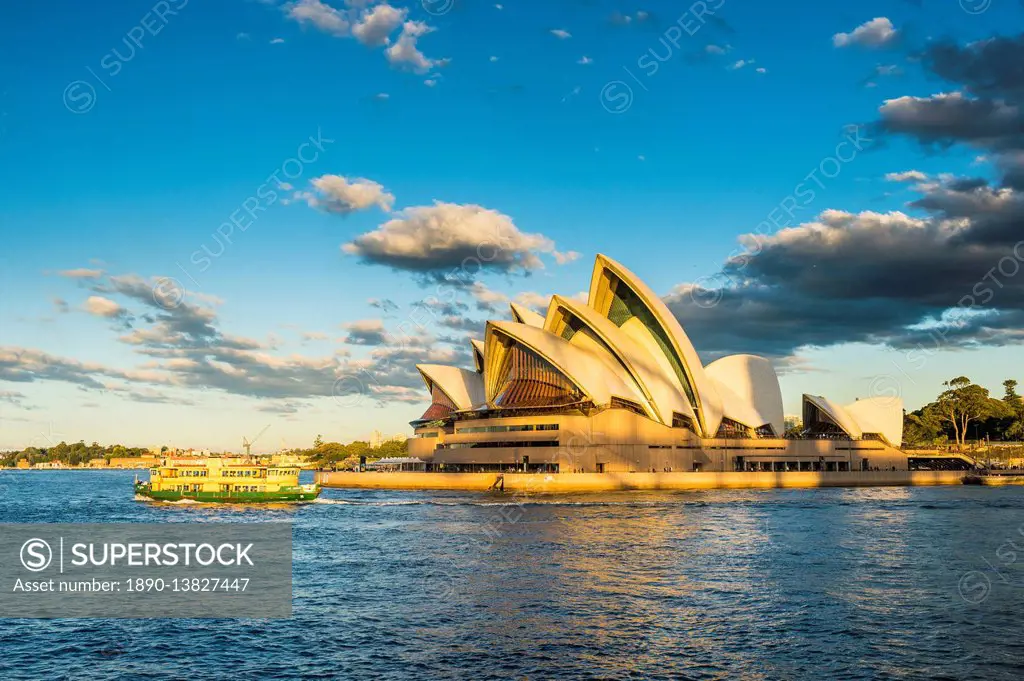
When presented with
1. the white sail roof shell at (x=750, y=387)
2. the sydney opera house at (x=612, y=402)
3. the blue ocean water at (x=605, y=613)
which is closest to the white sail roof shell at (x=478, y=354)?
the sydney opera house at (x=612, y=402)

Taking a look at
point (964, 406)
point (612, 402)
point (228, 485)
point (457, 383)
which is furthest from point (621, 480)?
point (964, 406)

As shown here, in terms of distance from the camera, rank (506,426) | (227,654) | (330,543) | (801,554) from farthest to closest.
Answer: (506,426) < (330,543) < (801,554) < (227,654)

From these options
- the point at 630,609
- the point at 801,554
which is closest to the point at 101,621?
the point at 630,609

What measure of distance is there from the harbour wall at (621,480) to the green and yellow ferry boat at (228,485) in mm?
21472

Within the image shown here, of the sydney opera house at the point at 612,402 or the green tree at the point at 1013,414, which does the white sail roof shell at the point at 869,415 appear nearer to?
the sydney opera house at the point at 612,402

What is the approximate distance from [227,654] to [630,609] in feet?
41.0

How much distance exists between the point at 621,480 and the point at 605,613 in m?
63.5

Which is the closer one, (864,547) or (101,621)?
(101,621)

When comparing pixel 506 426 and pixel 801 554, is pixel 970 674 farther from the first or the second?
pixel 506 426

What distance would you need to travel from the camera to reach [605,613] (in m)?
27.0

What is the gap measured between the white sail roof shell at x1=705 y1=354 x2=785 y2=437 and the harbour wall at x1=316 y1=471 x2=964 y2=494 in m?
9.16

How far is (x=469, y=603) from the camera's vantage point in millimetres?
28625

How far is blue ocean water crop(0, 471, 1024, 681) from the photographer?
2130cm

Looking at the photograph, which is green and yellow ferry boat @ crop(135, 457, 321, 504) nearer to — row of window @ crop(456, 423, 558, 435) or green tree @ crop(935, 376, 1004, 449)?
row of window @ crop(456, 423, 558, 435)
